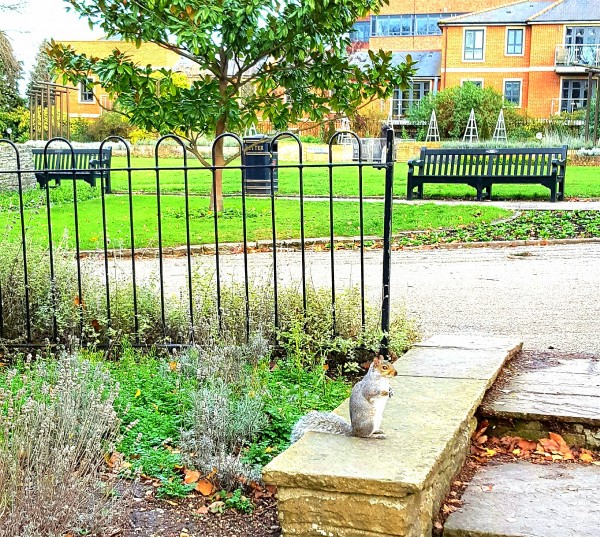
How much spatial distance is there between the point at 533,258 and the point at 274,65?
4874 millimetres

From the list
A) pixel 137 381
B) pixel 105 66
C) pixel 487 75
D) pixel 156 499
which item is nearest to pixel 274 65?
pixel 105 66

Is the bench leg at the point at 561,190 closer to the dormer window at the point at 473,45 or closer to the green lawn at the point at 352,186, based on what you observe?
the green lawn at the point at 352,186

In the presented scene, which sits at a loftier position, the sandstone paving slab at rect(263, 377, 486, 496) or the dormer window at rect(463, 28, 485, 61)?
the dormer window at rect(463, 28, 485, 61)

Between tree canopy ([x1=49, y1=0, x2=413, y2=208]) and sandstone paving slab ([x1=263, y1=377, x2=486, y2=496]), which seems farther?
tree canopy ([x1=49, y1=0, x2=413, y2=208])

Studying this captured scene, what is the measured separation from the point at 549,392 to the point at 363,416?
1.37 m

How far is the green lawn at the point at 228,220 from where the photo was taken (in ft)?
35.6

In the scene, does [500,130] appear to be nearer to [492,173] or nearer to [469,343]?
[492,173]

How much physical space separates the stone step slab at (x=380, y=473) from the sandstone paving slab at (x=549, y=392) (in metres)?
0.29

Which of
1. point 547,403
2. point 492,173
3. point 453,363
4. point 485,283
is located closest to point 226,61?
point 485,283

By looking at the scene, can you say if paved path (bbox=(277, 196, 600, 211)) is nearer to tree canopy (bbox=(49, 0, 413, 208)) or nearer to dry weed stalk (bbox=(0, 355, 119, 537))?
tree canopy (bbox=(49, 0, 413, 208))

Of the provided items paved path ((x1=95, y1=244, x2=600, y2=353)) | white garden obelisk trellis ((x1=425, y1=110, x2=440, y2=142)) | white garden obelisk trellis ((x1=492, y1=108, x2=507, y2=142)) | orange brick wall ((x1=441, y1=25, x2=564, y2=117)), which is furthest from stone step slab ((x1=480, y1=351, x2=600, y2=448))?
orange brick wall ((x1=441, y1=25, x2=564, y2=117))

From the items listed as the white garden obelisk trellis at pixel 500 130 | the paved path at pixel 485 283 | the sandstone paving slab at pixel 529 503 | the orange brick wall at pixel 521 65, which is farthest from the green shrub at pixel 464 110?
the sandstone paving slab at pixel 529 503

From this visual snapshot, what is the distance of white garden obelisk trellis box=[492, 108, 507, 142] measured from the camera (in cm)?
3469

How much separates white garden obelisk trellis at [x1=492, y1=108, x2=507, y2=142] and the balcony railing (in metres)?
9.51
